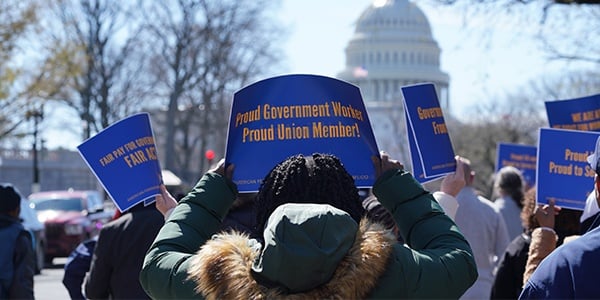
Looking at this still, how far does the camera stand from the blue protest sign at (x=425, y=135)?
18.3ft

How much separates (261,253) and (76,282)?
470 centimetres

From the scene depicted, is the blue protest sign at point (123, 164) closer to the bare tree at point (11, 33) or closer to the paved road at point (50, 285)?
the paved road at point (50, 285)

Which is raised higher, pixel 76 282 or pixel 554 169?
pixel 554 169

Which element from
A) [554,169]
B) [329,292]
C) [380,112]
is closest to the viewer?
[329,292]

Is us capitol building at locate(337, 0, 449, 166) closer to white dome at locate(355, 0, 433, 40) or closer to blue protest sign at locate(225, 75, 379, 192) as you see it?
white dome at locate(355, 0, 433, 40)

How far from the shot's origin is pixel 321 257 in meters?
2.88

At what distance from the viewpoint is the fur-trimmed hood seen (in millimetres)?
2902

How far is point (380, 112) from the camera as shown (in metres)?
103

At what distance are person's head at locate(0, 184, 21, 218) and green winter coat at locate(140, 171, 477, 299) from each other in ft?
11.9

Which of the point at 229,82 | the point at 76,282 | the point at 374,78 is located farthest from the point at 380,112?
Answer: the point at 76,282

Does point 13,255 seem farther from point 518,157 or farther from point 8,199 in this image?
point 518,157

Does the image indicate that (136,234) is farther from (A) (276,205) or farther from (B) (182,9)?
(B) (182,9)

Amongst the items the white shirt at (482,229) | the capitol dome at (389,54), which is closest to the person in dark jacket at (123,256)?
the white shirt at (482,229)

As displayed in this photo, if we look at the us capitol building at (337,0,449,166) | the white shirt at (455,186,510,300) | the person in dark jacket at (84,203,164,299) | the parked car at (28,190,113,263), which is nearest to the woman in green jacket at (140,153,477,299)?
the person in dark jacket at (84,203,164,299)
